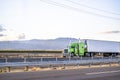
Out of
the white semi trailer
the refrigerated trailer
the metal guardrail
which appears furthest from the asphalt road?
the white semi trailer

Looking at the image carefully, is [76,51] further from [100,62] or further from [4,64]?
[4,64]

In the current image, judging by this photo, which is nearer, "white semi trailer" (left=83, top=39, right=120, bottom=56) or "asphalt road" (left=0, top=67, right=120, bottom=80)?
"asphalt road" (left=0, top=67, right=120, bottom=80)

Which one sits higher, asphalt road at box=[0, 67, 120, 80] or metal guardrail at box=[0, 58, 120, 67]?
metal guardrail at box=[0, 58, 120, 67]

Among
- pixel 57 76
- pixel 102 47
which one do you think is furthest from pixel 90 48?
pixel 57 76

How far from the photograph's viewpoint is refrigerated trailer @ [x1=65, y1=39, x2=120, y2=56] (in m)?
51.4

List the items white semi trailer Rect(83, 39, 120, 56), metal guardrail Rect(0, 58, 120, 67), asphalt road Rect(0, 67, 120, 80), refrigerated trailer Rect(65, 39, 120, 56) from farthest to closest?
white semi trailer Rect(83, 39, 120, 56), refrigerated trailer Rect(65, 39, 120, 56), metal guardrail Rect(0, 58, 120, 67), asphalt road Rect(0, 67, 120, 80)

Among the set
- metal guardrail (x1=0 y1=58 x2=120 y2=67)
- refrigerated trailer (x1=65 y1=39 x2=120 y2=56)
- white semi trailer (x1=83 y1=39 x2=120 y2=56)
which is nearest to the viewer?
metal guardrail (x1=0 y1=58 x2=120 y2=67)

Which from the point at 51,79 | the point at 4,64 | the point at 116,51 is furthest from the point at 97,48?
the point at 51,79

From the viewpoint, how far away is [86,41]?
172 feet

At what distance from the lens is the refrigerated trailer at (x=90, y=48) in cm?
5141

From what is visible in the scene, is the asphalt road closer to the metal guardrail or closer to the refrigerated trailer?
the metal guardrail

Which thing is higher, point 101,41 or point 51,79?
point 101,41

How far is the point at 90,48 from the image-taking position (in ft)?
171

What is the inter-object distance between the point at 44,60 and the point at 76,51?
25336mm
